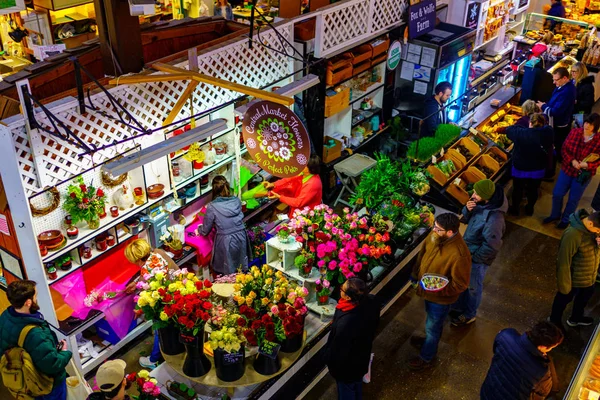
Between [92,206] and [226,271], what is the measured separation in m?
1.69

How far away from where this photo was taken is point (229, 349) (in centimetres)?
439

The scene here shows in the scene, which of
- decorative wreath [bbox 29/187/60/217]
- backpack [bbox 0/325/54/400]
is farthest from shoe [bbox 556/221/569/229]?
backpack [bbox 0/325/54/400]

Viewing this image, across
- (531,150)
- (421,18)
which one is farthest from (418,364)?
(421,18)

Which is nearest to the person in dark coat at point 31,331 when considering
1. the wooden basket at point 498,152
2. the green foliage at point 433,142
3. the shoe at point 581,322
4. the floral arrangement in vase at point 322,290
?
the floral arrangement in vase at point 322,290

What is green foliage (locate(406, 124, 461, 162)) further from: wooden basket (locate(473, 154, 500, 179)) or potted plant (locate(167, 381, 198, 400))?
potted plant (locate(167, 381, 198, 400))

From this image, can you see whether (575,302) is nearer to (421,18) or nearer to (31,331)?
(421,18)

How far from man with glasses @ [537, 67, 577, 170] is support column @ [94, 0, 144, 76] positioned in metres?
6.57

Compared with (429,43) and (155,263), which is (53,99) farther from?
(429,43)

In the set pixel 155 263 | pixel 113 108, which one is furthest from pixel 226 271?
pixel 113 108

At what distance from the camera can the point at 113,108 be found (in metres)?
5.63

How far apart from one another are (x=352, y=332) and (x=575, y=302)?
3.21m

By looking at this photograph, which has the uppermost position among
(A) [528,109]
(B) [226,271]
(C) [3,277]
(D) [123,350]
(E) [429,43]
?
(E) [429,43]

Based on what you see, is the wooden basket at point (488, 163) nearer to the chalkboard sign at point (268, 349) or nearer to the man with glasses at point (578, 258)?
the man with glasses at point (578, 258)

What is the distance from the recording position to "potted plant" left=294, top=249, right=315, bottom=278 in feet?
18.0
